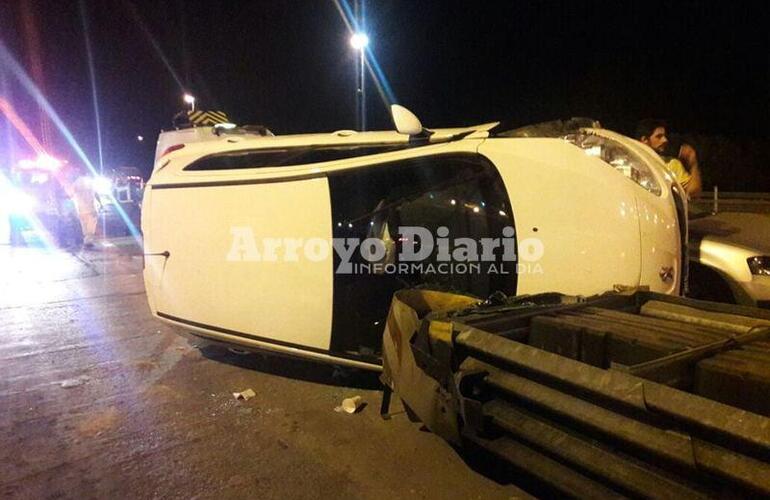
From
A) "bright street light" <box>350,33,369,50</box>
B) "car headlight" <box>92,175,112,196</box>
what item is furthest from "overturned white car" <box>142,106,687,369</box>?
"car headlight" <box>92,175,112,196</box>

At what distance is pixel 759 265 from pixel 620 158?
4.68ft

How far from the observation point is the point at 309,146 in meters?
4.85

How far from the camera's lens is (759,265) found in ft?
13.9

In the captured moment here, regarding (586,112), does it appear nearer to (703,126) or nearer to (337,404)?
(703,126)

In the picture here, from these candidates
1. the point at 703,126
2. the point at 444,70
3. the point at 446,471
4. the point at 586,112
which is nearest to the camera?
the point at 446,471

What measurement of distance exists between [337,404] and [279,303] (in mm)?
822

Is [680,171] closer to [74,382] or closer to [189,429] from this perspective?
[189,429]

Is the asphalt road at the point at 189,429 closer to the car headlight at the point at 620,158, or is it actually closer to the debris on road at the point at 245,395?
the debris on road at the point at 245,395

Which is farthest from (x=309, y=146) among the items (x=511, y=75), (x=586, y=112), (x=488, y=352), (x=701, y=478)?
(x=511, y=75)

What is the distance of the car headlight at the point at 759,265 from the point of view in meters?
4.23

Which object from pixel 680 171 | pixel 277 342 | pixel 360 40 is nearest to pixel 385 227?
pixel 277 342

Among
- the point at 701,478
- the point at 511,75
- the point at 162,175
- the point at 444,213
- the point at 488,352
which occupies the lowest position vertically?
the point at 701,478

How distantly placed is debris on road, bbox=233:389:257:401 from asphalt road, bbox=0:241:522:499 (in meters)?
0.04

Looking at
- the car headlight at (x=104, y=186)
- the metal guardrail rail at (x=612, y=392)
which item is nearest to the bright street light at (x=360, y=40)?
the car headlight at (x=104, y=186)
